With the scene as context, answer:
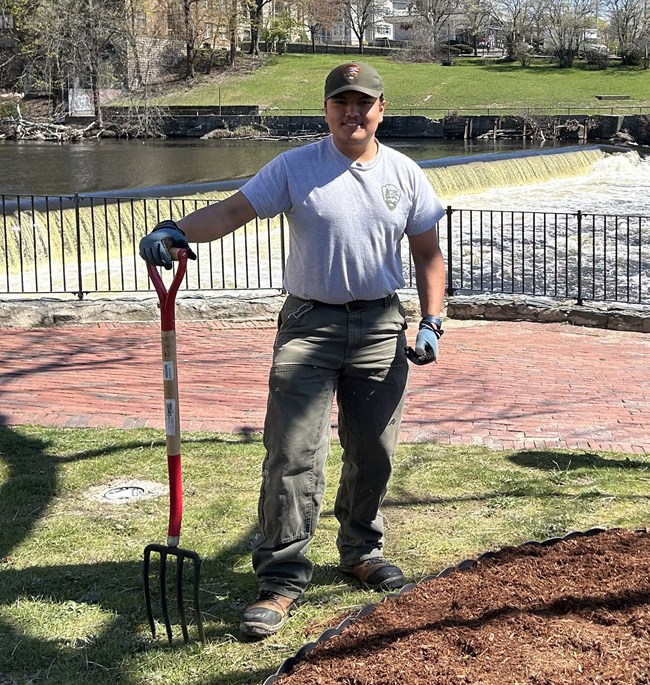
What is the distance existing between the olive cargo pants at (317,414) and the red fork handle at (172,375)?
318 millimetres

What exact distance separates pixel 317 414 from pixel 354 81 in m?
1.17

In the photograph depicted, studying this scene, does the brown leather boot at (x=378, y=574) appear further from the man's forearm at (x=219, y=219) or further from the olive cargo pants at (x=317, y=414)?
the man's forearm at (x=219, y=219)

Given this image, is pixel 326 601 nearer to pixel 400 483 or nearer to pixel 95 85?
pixel 400 483

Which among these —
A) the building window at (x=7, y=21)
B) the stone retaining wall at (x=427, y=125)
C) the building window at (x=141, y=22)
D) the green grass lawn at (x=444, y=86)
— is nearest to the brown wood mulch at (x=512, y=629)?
the stone retaining wall at (x=427, y=125)

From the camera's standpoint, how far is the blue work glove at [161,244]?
11.4ft

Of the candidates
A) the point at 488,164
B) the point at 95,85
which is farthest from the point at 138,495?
the point at 95,85

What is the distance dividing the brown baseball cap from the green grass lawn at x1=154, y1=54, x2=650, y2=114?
2199 inches

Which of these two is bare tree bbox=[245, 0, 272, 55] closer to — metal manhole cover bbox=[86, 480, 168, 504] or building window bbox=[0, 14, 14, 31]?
building window bbox=[0, 14, 14, 31]

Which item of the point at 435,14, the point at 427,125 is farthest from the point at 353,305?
the point at 435,14

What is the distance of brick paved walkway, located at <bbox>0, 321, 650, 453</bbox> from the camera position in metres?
6.82

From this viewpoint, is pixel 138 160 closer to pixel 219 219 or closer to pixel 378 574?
pixel 219 219

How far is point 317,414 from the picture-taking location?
3.73 m

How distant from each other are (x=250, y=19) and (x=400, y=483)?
76.6 meters

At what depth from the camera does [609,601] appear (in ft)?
11.0
